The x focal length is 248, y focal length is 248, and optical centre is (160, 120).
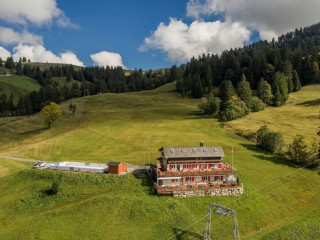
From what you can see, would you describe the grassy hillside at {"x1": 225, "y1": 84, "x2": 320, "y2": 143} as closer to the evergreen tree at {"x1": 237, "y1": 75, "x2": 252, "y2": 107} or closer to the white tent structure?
the evergreen tree at {"x1": 237, "y1": 75, "x2": 252, "y2": 107}

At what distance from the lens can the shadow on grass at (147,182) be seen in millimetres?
46188

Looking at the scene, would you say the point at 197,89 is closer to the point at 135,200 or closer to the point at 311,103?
the point at 311,103

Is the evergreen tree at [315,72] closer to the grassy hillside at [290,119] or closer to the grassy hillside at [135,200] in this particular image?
the grassy hillside at [290,119]

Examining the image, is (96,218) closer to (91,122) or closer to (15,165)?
(15,165)

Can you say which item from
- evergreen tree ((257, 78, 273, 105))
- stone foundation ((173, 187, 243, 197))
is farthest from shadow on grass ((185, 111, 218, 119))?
stone foundation ((173, 187, 243, 197))

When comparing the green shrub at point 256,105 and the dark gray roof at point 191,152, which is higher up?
the green shrub at point 256,105

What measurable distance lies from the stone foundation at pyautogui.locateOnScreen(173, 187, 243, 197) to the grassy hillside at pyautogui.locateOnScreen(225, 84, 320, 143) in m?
34.7

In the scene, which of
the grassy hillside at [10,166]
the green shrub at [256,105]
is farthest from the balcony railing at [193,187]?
the green shrub at [256,105]

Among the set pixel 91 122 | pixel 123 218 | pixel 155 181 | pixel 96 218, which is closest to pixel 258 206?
pixel 155 181

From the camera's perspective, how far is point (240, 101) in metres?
110

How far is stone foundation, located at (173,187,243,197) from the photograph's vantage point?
45.7 meters

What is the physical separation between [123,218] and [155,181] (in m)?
12.1

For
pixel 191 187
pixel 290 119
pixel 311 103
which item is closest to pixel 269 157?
pixel 191 187

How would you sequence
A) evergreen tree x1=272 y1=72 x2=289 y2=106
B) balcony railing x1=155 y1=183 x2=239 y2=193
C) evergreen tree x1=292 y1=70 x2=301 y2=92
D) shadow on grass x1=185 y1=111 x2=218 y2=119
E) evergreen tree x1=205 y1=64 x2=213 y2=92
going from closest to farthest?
1. balcony railing x1=155 y1=183 x2=239 y2=193
2. shadow on grass x1=185 y1=111 x2=218 y2=119
3. evergreen tree x1=272 y1=72 x2=289 y2=106
4. evergreen tree x1=292 y1=70 x2=301 y2=92
5. evergreen tree x1=205 y1=64 x2=213 y2=92
